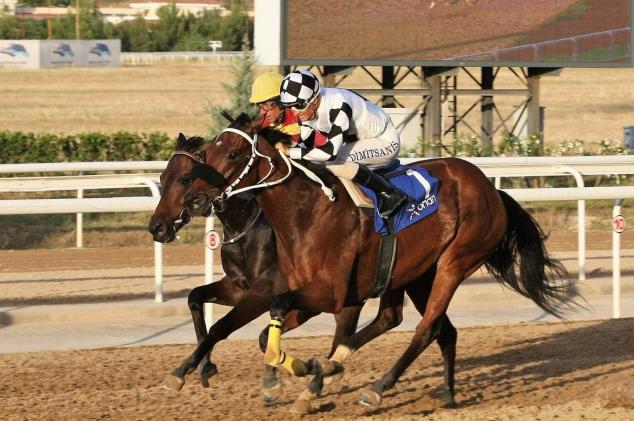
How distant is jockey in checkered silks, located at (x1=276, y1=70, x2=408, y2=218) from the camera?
5191 millimetres

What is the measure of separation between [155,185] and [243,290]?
2316 millimetres

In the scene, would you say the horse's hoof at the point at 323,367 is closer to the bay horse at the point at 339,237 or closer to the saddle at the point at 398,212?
the bay horse at the point at 339,237

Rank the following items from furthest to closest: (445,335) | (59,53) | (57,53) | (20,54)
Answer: (59,53), (57,53), (20,54), (445,335)

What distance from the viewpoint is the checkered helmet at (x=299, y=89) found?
16.9 feet

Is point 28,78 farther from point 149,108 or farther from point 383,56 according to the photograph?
point 383,56

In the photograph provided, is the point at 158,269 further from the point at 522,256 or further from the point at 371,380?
the point at 522,256

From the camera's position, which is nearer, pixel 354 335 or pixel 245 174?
pixel 245 174

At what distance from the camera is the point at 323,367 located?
514cm

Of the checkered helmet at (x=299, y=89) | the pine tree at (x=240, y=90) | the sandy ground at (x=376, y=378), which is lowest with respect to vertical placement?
the sandy ground at (x=376, y=378)

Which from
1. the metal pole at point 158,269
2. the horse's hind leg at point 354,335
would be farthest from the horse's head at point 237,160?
the metal pole at point 158,269

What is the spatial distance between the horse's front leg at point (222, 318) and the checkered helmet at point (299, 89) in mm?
877

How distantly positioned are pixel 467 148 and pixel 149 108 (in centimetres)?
2301

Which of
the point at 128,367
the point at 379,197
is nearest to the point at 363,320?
the point at 128,367

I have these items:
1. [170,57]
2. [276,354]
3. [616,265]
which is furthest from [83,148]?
[170,57]
